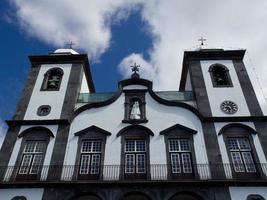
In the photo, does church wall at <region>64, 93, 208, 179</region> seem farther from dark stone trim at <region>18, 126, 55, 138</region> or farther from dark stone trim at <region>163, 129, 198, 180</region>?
dark stone trim at <region>18, 126, 55, 138</region>

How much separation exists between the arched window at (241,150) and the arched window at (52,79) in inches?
419

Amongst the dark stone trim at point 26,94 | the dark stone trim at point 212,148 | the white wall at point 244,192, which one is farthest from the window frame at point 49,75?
the white wall at point 244,192

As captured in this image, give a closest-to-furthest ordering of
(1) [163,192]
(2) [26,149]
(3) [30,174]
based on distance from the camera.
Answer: (1) [163,192] → (3) [30,174] → (2) [26,149]

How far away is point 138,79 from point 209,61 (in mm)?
5151

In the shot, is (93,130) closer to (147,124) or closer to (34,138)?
(147,124)

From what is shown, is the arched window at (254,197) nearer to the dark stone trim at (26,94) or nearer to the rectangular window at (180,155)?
the rectangular window at (180,155)

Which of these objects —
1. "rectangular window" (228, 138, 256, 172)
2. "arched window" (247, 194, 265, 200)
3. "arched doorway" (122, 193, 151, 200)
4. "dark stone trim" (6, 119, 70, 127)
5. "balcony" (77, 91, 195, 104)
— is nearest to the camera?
"arched window" (247, 194, 265, 200)

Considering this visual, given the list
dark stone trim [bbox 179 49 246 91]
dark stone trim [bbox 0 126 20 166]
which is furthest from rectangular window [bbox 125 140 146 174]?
dark stone trim [bbox 179 49 246 91]

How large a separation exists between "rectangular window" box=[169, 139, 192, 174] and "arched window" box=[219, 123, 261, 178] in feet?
6.78

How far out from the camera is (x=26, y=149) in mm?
16781

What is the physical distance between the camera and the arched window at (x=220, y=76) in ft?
64.4

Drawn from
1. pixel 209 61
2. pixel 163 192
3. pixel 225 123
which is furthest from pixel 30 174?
pixel 209 61

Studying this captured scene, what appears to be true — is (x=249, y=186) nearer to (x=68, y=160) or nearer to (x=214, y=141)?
(x=214, y=141)

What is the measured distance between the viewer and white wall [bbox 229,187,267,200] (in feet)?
47.3
